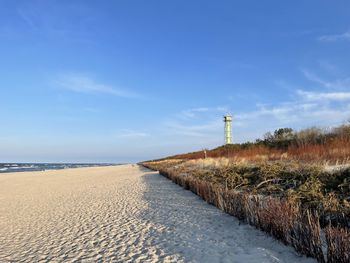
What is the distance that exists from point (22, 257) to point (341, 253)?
14.1 feet

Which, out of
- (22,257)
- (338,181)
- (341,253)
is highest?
(338,181)

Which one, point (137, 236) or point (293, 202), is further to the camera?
point (137, 236)

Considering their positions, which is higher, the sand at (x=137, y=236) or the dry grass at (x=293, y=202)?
the dry grass at (x=293, y=202)

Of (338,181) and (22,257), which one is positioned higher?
(338,181)

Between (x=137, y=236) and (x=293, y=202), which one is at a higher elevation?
(x=293, y=202)

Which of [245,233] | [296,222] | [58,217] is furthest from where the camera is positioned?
[58,217]

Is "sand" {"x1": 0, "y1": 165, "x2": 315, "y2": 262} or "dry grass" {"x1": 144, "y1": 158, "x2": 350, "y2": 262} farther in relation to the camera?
"sand" {"x1": 0, "y1": 165, "x2": 315, "y2": 262}

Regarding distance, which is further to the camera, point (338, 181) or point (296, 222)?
point (338, 181)

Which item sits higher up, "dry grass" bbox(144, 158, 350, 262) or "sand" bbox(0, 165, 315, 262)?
"dry grass" bbox(144, 158, 350, 262)

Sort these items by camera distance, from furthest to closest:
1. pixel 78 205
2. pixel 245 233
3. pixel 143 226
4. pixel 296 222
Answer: pixel 78 205 < pixel 143 226 < pixel 245 233 < pixel 296 222

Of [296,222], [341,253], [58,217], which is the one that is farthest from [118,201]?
[341,253]

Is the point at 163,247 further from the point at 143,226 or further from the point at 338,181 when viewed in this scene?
the point at 338,181

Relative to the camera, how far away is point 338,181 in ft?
25.0

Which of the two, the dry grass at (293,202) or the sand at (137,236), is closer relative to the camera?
the dry grass at (293,202)
